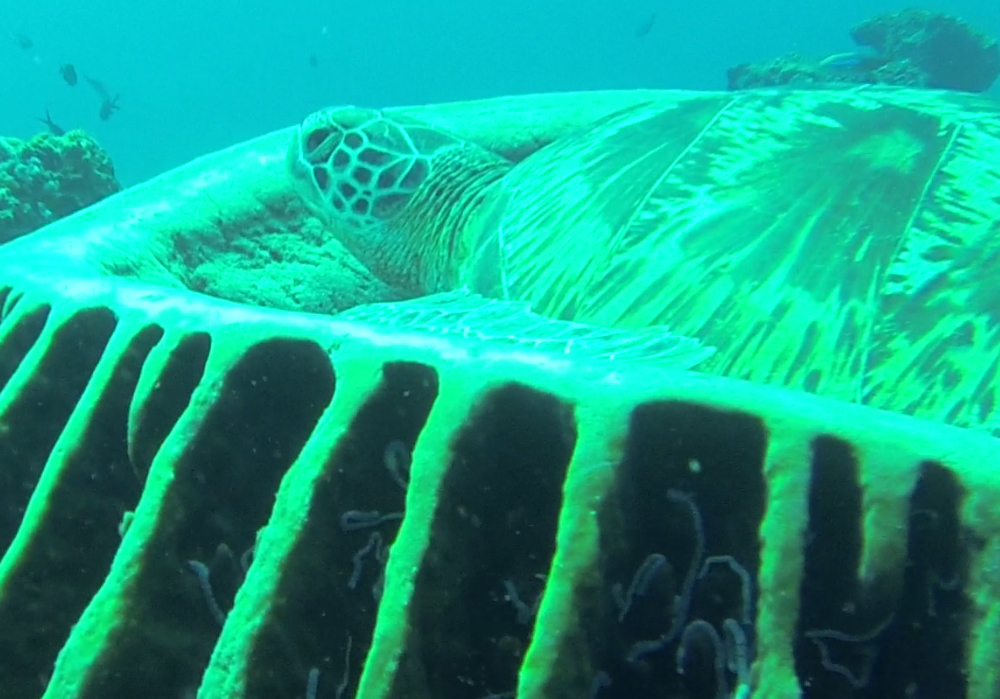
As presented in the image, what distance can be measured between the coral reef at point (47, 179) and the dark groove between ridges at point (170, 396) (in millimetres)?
3677

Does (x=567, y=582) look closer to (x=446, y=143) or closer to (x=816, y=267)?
(x=816, y=267)

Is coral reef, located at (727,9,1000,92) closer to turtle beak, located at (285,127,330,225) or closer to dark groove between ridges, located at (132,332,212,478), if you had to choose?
turtle beak, located at (285,127,330,225)

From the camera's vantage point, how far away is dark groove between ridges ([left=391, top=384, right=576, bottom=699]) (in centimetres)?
81

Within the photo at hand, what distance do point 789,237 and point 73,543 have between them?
56.7 inches

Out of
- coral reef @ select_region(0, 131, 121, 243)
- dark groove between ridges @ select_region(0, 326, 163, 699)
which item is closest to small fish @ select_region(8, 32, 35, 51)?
coral reef @ select_region(0, 131, 121, 243)

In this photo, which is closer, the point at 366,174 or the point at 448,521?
the point at 448,521

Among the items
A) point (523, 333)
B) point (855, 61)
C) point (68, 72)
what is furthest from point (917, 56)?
point (68, 72)

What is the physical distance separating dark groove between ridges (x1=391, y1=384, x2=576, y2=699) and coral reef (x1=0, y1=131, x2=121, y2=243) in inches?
164

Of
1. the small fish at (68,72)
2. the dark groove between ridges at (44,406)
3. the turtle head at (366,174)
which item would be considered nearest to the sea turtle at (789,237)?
the turtle head at (366,174)

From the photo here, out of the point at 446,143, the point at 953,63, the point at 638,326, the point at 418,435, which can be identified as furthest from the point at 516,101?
the point at 953,63

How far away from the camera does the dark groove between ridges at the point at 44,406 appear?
3.80 feet

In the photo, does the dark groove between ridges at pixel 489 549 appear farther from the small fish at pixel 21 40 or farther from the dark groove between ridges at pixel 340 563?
the small fish at pixel 21 40

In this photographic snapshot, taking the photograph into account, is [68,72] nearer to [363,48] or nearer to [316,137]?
[316,137]

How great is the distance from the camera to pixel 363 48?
214 feet
